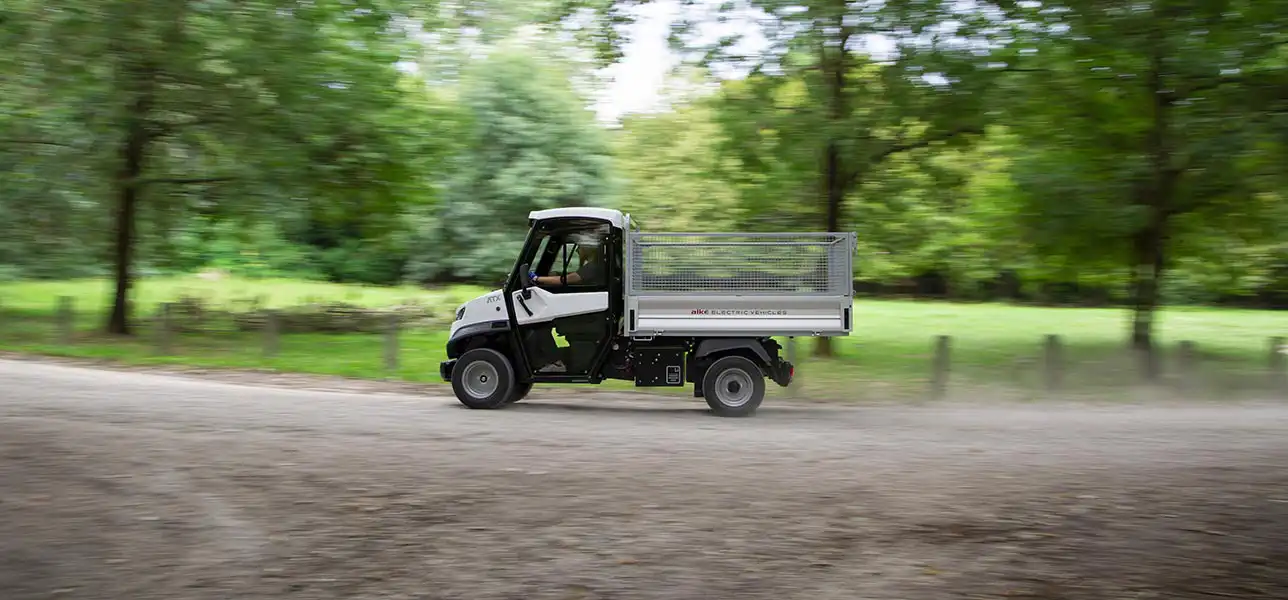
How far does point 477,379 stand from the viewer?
13.3 metres

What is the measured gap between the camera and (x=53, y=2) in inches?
768

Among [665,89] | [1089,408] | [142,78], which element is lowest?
[1089,408]

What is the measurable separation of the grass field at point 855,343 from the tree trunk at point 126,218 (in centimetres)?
67

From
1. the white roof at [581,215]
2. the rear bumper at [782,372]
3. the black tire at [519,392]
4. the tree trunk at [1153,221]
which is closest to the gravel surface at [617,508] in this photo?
the rear bumper at [782,372]

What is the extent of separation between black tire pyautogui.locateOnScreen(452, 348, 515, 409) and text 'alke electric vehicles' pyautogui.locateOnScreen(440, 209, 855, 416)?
1 cm

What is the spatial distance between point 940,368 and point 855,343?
24.7 ft

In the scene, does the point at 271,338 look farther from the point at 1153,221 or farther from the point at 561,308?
the point at 1153,221

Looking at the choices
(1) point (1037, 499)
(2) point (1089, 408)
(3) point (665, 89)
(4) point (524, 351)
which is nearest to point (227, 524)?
(1) point (1037, 499)

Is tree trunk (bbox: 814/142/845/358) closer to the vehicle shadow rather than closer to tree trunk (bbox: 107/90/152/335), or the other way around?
the vehicle shadow

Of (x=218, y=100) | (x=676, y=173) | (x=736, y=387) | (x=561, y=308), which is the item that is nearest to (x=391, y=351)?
(x=561, y=308)

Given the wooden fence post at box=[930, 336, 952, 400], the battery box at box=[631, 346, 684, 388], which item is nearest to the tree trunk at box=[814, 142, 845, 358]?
the wooden fence post at box=[930, 336, 952, 400]

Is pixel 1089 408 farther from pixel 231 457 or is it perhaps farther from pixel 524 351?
pixel 231 457

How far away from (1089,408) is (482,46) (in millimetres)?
26678

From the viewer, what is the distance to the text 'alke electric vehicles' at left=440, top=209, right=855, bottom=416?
504 inches
